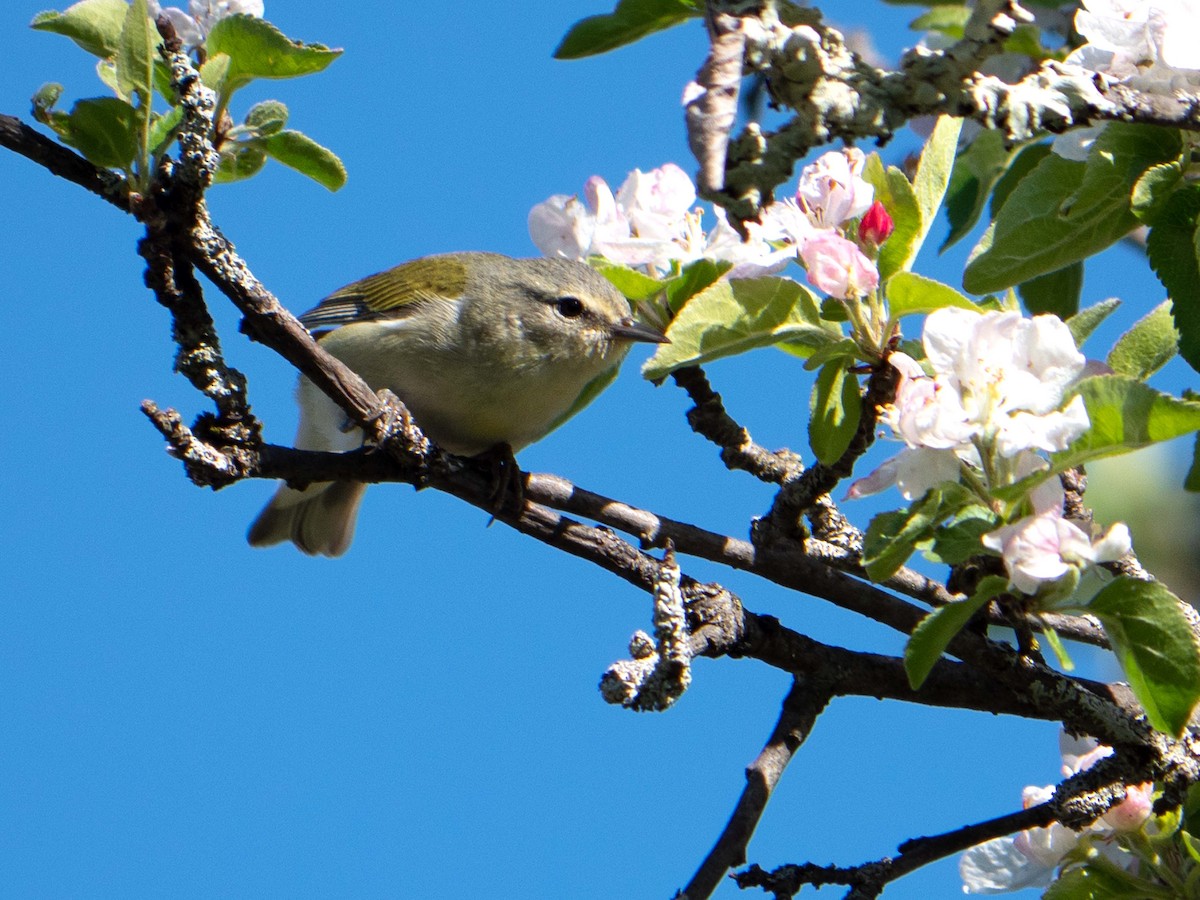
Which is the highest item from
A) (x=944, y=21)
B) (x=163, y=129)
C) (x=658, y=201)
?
(x=944, y=21)

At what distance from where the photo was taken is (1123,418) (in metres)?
1.85

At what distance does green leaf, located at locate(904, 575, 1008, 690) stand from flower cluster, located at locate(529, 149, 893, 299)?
55 centimetres

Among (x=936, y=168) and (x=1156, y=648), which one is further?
(x=936, y=168)

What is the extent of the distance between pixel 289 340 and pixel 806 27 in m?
1.30

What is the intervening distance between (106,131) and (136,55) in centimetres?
15

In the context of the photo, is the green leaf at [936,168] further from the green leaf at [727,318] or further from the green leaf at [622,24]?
the green leaf at [622,24]

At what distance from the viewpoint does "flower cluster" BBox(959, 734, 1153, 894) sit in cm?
240

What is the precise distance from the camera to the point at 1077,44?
11.6 ft

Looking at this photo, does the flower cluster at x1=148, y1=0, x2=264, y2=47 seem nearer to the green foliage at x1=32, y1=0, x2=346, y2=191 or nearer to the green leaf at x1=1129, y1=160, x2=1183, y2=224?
the green foliage at x1=32, y1=0, x2=346, y2=191

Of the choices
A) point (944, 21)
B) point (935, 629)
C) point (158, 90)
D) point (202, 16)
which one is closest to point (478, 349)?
point (944, 21)

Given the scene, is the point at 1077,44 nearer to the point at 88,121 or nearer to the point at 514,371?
the point at 514,371

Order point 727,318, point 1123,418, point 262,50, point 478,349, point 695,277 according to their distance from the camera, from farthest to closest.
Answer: point 478,349 → point 695,277 → point 262,50 → point 727,318 → point 1123,418

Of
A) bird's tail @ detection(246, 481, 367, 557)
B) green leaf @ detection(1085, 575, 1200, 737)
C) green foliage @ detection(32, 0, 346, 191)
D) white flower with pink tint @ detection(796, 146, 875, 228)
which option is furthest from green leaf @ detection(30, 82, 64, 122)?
bird's tail @ detection(246, 481, 367, 557)

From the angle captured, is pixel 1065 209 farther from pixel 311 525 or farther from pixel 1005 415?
pixel 311 525
